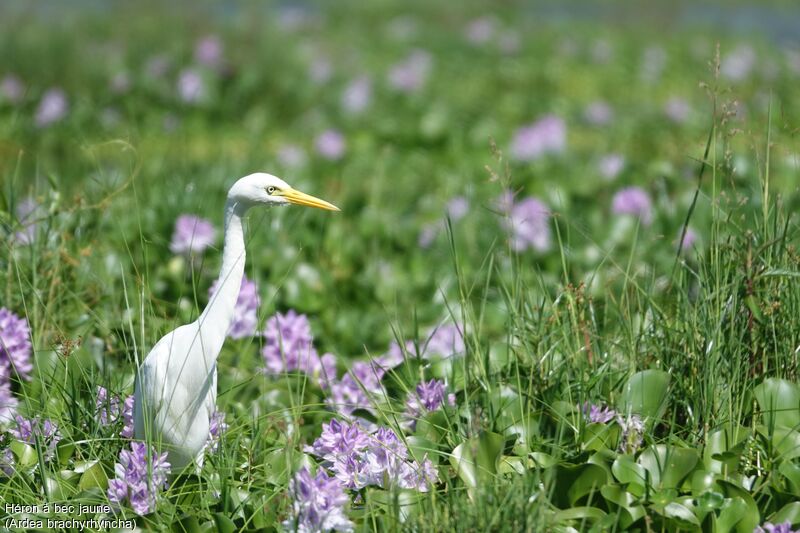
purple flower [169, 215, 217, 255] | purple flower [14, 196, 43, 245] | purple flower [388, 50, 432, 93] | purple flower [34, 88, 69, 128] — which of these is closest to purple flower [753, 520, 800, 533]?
purple flower [14, 196, 43, 245]

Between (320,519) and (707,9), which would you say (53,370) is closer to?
(320,519)

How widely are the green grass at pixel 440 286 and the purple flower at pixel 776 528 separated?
2 centimetres

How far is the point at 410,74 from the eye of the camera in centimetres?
731

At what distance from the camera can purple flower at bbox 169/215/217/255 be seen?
3705 mm

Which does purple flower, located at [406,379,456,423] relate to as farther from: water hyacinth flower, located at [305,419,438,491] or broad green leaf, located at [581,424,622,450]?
broad green leaf, located at [581,424,622,450]

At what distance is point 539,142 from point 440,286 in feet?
7.13

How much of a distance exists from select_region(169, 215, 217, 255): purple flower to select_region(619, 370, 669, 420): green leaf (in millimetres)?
1741

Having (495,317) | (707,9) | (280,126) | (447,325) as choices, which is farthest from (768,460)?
(707,9)

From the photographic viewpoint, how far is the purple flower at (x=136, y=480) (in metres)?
2.12

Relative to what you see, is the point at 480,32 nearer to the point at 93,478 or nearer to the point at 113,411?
the point at 113,411

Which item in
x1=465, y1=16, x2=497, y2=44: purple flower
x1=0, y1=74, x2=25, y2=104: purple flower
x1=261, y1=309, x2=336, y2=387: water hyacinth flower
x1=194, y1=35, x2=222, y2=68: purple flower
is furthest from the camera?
x1=465, y1=16, x2=497, y2=44: purple flower

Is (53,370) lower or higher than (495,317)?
higher

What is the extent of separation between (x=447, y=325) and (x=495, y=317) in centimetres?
41

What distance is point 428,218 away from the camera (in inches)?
189
